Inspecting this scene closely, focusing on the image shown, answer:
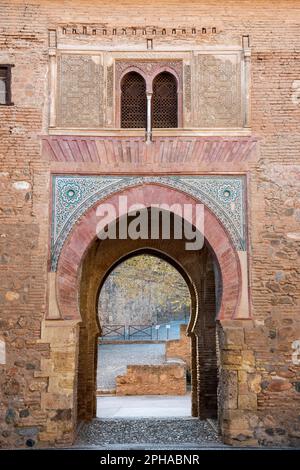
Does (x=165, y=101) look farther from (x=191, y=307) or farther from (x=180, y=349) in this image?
(x=180, y=349)

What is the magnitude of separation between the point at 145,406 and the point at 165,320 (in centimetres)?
1454

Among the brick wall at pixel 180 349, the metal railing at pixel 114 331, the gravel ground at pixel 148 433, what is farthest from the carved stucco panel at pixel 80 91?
the metal railing at pixel 114 331

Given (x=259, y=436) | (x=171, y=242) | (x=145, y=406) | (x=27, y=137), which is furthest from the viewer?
(x=145, y=406)

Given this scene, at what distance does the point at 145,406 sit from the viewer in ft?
37.9

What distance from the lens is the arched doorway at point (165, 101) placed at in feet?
23.4

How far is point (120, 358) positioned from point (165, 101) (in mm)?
13451

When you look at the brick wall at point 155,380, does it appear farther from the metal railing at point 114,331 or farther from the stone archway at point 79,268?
the metal railing at point 114,331

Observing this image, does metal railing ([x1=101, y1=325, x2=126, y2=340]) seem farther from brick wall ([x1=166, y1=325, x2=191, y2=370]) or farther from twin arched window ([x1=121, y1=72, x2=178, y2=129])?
twin arched window ([x1=121, y1=72, x2=178, y2=129])

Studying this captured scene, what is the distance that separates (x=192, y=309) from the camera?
939 cm

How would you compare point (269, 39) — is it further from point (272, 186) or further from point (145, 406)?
point (145, 406)

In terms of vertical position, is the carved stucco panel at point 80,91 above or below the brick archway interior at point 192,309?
above

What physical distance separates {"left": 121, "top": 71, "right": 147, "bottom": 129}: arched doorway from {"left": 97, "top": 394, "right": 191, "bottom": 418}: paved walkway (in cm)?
561

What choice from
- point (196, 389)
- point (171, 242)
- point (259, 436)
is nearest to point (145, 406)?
point (196, 389)

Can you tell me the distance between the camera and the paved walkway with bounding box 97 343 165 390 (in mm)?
15891
